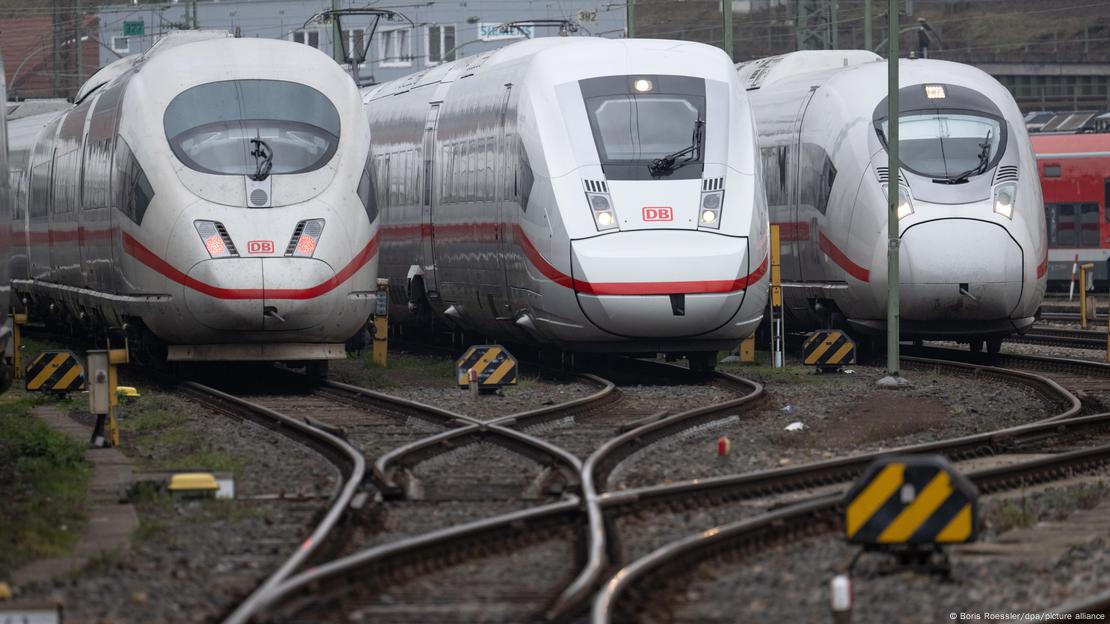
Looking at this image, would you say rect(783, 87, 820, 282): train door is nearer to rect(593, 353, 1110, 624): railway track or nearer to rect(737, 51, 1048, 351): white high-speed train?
rect(737, 51, 1048, 351): white high-speed train

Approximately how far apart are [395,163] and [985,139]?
26.9 feet

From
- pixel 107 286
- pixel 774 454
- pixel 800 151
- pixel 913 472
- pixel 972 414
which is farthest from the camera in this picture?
pixel 800 151

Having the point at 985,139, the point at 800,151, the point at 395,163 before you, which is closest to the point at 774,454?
the point at 985,139

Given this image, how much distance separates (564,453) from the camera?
13.0 metres

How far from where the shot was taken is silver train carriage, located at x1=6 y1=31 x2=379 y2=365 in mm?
18703

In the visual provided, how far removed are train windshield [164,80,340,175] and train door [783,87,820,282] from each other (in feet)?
23.7

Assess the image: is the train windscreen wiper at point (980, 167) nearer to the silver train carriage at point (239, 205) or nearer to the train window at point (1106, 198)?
the silver train carriage at point (239, 205)

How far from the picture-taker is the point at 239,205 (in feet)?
61.8

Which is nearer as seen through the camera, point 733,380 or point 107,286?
point 733,380

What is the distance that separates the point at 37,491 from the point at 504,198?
9803 mm

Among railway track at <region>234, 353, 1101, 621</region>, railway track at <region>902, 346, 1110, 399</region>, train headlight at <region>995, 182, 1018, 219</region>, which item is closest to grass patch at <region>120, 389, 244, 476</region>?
railway track at <region>234, 353, 1101, 621</region>

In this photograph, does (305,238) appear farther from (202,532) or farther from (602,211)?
(202,532)

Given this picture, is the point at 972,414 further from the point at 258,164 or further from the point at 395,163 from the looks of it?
the point at 395,163

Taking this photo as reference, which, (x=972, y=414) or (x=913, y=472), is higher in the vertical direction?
(x=913, y=472)
